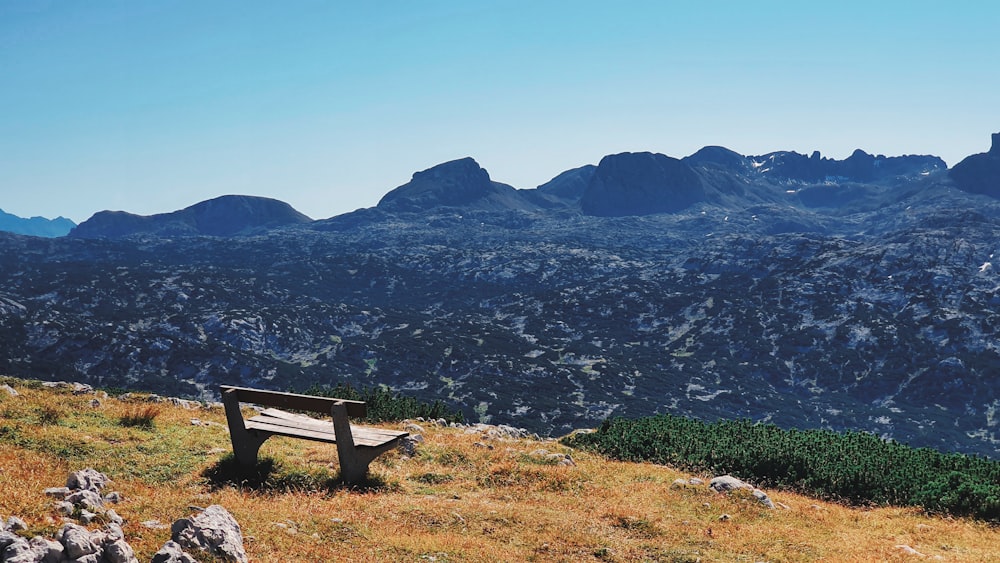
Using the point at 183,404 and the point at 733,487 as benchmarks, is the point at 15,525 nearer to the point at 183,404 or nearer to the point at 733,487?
the point at 733,487

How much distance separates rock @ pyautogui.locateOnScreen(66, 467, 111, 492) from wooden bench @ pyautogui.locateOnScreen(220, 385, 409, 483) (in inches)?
115

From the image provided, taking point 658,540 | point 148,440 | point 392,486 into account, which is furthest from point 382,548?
point 148,440

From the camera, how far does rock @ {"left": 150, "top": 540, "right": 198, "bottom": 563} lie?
866cm

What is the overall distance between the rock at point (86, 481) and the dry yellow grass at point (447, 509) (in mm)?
480

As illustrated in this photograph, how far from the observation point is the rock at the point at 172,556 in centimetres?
866

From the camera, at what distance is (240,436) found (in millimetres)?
15727

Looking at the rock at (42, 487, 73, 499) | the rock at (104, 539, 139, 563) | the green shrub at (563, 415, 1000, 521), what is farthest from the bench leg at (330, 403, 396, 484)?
the green shrub at (563, 415, 1000, 521)

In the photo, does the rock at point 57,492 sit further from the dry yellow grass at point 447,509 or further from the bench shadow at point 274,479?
the bench shadow at point 274,479

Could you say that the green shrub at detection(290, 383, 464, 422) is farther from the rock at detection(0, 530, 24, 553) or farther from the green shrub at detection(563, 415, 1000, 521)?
the rock at detection(0, 530, 24, 553)

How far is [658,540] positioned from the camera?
13859mm

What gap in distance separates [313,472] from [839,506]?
51.6 feet

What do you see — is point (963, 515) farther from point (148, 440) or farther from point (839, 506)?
point (148, 440)

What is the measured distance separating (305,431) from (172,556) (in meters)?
7.44

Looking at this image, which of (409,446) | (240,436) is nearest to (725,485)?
(409,446)
